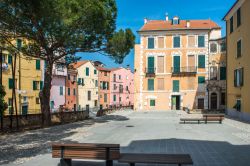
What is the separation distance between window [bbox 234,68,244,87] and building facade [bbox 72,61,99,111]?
1431 inches

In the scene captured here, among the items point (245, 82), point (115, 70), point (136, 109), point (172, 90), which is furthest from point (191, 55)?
point (115, 70)

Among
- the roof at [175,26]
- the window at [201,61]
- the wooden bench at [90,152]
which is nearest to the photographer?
the wooden bench at [90,152]

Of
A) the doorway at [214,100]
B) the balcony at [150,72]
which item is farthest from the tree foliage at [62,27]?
the doorway at [214,100]

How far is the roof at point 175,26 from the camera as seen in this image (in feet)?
156

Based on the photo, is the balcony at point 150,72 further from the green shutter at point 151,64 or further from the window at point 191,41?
the window at point 191,41

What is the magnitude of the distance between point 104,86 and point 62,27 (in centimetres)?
5065

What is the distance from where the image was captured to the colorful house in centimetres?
4894

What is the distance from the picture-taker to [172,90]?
4753 cm

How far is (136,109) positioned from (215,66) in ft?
42.6

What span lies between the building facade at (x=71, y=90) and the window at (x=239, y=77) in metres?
31.9

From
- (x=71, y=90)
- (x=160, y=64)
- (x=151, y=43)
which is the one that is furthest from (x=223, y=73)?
(x=71, y=90)

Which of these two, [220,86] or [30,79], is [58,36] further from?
[220,86]

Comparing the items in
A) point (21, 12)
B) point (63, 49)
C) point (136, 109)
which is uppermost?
point (21, 12)

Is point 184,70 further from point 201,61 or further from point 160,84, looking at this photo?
point 160,84
